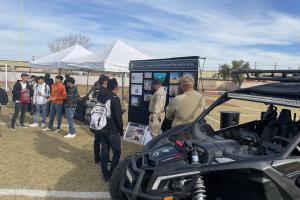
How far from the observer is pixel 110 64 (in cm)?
1198

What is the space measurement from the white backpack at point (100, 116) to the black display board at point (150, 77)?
2543mm

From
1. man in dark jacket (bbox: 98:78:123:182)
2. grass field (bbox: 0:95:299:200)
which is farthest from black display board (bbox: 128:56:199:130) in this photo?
man in dark jacket (bbox: 98:78:123:182)

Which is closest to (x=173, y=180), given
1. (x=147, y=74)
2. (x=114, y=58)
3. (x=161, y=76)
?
(x=161, y=76)

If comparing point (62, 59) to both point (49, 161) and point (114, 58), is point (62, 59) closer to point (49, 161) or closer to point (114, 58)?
point (114, 58)

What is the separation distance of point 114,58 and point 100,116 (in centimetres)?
661

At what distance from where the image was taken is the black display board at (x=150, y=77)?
816 cm

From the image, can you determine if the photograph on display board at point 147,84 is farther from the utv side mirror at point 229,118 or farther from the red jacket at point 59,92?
the utv side mirror at point 229,118

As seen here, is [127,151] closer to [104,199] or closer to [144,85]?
[144,85]

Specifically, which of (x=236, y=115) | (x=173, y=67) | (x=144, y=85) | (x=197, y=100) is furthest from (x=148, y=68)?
(x=197, y=100)

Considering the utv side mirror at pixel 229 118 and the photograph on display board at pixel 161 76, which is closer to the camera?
the utv side mirror at pixel 229 118

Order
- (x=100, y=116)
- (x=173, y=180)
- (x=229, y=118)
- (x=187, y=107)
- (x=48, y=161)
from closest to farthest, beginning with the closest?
(x=173, y=180) < (x=187, y=107) < (x=100, y=116) < (x=229, y=118) < (x=48, y=161)

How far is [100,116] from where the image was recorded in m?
5.81

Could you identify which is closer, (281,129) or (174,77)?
(281,129)

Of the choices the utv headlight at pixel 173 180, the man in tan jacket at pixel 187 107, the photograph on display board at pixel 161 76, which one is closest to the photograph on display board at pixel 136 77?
the photograph on display board at pixel 161 76
